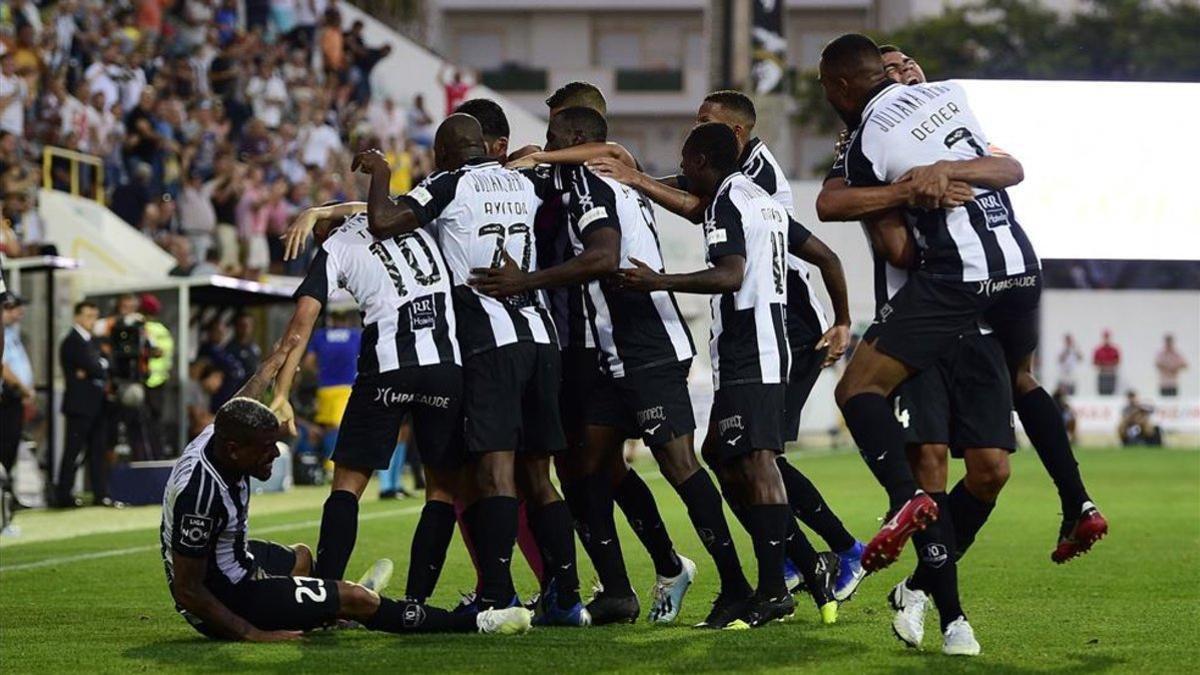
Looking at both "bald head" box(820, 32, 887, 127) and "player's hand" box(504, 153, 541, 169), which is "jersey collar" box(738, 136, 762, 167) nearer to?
"player's hand" box(504, 153, 541, 169)

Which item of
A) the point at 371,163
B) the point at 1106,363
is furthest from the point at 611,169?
the point at 1106,363

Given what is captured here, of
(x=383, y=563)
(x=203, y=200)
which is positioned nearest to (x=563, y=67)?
(x=203, y=200)

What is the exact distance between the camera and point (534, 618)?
30.6 ft

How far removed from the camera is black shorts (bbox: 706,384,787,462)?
352 inches

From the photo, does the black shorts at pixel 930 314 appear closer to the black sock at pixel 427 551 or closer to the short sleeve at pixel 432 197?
the short sleeve at pixel 432 197

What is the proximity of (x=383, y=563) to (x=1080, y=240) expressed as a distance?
16903 mm

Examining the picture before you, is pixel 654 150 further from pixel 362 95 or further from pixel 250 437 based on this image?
pixel 250 437

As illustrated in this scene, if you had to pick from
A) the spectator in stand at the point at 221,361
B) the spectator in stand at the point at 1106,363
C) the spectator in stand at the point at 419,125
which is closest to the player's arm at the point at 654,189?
the spectator in stand at the point at 221,361

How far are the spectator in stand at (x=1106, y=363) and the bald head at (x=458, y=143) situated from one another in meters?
29.7

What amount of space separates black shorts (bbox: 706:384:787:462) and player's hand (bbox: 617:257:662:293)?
56 cm

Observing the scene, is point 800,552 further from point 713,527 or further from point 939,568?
point 939,568

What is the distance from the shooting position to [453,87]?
1439 inches

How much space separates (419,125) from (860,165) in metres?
27.7

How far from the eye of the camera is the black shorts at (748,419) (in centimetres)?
895
